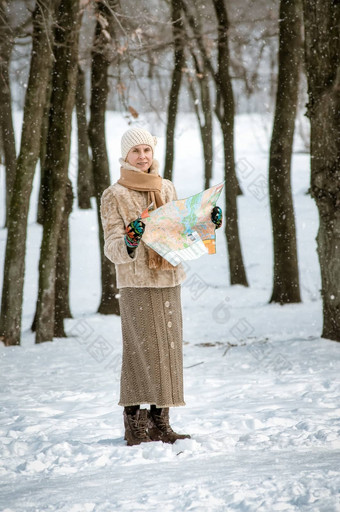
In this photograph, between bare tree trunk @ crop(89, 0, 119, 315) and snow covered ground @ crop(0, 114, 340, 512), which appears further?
bare tree trunk @ crop(89, 0, 119, 315)

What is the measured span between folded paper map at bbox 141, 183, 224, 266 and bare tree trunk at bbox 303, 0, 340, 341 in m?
3.54

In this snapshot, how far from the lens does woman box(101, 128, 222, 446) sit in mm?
4609

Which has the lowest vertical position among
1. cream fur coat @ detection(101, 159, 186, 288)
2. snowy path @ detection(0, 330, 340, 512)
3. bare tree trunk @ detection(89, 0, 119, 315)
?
snowy path @ detection(0, 330, 340, 512)

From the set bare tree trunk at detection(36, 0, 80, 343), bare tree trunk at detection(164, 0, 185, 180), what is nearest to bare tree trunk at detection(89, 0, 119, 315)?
bare tree trunk at detection(164, 0, 185, 180)

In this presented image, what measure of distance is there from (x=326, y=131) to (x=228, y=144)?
25.7 feet

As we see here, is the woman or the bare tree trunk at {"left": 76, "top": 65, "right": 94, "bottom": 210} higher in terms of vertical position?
the bare tree trunk at {"left": 76, "top": 65, "right": 94, "bottom": 210}

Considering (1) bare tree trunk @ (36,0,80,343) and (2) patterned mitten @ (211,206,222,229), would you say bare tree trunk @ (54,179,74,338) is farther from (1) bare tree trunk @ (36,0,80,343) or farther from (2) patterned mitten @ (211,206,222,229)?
(2) patterned mitten @ (211,206,222,229)

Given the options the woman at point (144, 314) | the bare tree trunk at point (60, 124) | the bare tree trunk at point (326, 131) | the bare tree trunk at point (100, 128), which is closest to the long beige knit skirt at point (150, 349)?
the woman at point (144, 314)

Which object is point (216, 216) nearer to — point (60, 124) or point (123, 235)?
point (123, 235)

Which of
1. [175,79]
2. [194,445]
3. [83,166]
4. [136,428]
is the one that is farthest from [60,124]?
[83,166]

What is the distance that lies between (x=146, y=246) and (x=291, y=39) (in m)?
8.48

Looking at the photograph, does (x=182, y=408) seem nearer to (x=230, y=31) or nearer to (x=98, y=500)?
(x=98, y=500)

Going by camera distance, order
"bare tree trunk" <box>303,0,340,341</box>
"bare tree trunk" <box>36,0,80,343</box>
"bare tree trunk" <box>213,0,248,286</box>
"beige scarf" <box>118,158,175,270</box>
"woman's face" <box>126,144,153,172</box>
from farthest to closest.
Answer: "bare tree trunk" <box>213,0,248,286</box>
"bare tree trunk" <box>36,0,80,343</box>
"bare tree trunk" <box>303,0,340,341</box>
"woman's face" <box>126,144,153,172</box>
"beige scarf" <box>118,158,175,270</box>

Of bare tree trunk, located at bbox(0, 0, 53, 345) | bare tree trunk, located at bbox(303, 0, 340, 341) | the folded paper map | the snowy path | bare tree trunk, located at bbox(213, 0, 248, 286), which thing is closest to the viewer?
the snowy path
